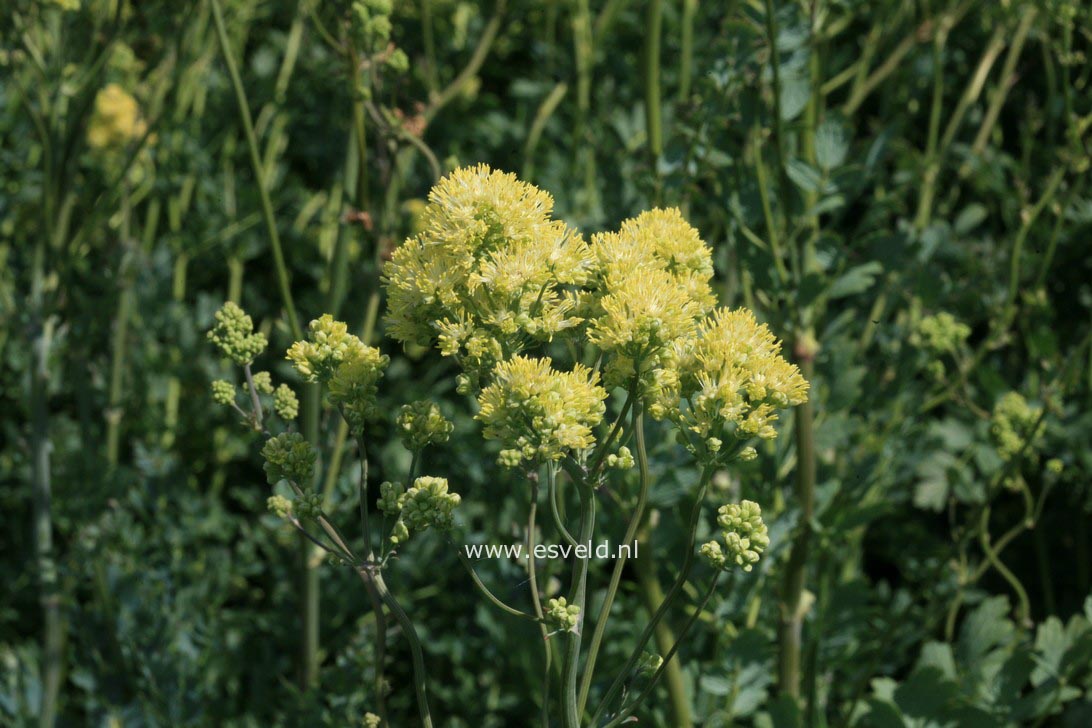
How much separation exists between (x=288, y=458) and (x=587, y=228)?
127 centimetres

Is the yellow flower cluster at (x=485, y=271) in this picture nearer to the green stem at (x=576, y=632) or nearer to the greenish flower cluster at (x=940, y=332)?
the green stem at (x=576, y=632)

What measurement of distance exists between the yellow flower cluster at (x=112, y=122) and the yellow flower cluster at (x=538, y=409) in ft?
6.17

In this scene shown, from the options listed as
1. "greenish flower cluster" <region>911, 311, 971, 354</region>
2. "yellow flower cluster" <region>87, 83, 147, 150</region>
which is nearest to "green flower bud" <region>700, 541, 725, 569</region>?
"greenish flower cluster" <region>911, 311, 971, 354</region>

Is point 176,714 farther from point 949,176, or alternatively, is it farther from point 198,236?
point 949,176

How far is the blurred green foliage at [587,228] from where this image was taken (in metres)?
1.83

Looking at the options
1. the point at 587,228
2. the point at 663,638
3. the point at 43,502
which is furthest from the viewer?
the point at 587,228

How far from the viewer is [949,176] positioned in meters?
2.90

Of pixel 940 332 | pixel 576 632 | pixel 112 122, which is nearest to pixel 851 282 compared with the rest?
pixel 940 332

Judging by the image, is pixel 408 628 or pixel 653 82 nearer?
pixel 408 628

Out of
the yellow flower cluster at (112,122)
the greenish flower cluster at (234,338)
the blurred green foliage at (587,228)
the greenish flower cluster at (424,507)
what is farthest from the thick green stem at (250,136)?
the yellow flower cluster at (112,122)

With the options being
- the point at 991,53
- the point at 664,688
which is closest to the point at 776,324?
the point at 664,688

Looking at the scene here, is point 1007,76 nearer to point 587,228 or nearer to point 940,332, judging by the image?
point 940,332

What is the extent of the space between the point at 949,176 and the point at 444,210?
2164 mm

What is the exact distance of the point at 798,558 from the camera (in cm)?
181
